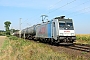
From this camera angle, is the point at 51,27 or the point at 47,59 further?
the point at 51,27

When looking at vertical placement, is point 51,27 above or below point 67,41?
above

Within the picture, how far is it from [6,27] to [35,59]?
145 meters

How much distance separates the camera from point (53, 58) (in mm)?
9930

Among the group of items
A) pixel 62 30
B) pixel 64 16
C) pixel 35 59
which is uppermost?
pixel 64 16

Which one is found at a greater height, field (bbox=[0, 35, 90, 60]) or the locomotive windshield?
the locomotive windshield

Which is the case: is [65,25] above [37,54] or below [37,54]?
above

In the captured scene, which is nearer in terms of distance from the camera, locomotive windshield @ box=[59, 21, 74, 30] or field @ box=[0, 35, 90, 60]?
field @ box=[0, 35, 90, 60]

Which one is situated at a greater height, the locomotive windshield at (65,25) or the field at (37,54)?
the locomotive windshield at (65,25)

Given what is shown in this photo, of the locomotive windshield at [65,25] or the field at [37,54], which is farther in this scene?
the locomotive windshield at [65,25]

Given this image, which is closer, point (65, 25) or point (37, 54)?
point (37, 54)

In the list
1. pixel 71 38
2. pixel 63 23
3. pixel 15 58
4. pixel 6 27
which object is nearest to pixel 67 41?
pixel 71 38

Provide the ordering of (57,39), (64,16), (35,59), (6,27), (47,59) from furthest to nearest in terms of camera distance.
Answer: (6,27), (64,16), (57,39), (35,59), (47,59)

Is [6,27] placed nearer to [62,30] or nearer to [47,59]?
[62,30]

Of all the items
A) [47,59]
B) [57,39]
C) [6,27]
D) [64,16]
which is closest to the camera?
[47,59]
